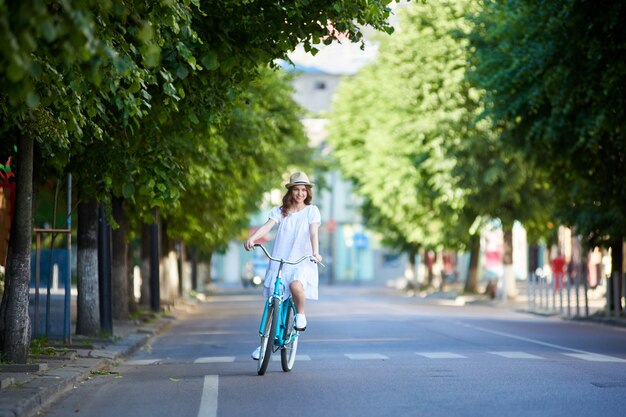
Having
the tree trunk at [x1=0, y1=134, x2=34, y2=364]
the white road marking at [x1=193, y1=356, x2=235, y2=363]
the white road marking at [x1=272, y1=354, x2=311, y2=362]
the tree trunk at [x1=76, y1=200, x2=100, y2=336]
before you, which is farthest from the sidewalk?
the white road marking at [x1=272, y1=354, x2=311, y2=362]

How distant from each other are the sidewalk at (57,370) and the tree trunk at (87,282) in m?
0.46

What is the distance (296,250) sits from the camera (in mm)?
13977

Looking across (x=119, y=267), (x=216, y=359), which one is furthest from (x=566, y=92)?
(x=216, y=359)

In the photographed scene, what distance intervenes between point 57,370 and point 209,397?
3.32m

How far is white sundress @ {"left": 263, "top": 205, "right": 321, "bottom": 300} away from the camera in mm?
13953

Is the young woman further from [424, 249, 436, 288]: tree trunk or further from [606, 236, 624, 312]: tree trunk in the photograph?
[424, 249, 436, 288]: tree trunk

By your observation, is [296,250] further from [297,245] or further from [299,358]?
[299,358]

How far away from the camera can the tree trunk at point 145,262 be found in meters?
36.6

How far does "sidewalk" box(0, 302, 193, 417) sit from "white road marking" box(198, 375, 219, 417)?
1357 millimetres

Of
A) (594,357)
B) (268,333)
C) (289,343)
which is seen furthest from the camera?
(594,357)

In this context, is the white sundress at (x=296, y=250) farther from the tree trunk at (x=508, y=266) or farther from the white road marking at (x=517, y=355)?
the tree trunk at (x=508, y=266)

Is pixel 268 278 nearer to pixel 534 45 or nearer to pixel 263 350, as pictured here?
pixel 263 350

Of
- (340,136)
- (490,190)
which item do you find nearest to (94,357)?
(490,190)

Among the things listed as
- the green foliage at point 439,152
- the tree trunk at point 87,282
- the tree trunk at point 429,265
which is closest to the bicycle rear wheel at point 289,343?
the tree trunk at point 87,282
